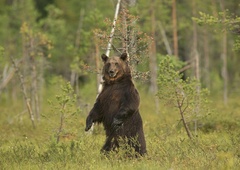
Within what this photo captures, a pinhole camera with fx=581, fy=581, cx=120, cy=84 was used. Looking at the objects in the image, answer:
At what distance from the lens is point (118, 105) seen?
10.5 m

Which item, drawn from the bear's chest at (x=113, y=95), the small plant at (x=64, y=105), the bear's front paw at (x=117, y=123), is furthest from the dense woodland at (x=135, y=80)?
the bear's chest at (x=113, y=95)

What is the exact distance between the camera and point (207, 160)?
906cm

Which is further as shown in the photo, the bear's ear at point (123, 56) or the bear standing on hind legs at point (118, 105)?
the bear's ear at point (123, 56)

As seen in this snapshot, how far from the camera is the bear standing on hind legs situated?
10.3 meters

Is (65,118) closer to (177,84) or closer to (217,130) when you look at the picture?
(177,84)

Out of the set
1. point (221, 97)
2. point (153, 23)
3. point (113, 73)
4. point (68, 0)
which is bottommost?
point (221, 97)

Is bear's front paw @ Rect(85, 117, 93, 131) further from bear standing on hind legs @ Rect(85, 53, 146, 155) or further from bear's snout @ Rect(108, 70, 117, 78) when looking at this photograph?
bear's snout @ Rect(108, 70, 117, 78)

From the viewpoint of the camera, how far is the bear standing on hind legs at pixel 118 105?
1027 cm

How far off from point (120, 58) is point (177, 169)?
282 centimetres

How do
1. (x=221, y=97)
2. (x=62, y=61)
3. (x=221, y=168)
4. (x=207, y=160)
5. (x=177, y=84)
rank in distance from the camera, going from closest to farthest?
(x=221, y=168) → (x=207, y=160) → (x=177, y=84) → (x=221, y=97) → (x=62, y=61)

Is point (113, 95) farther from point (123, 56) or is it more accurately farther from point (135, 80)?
point (135, 80)

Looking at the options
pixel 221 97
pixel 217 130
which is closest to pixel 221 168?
pixel 217 130

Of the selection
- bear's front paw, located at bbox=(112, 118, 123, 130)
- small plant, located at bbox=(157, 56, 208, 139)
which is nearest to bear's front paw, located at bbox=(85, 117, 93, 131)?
bear's front paw, located at bbox=(112, 118, 123, 130)

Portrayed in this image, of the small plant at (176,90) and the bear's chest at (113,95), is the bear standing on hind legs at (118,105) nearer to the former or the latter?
the bear's chest at (113,95)
